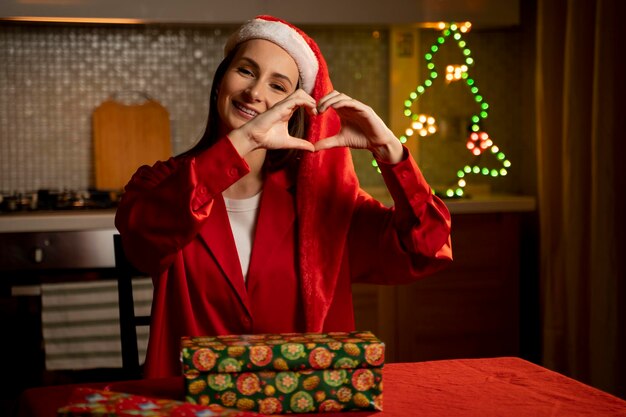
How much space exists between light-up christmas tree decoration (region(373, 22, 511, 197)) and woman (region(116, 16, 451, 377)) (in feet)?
4.90

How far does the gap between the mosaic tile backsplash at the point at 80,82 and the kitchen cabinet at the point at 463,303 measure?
85 centimetres

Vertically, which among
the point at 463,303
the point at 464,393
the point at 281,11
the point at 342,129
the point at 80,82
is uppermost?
the point at 281,11

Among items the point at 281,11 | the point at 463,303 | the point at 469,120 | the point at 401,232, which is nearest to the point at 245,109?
the point at 401,232

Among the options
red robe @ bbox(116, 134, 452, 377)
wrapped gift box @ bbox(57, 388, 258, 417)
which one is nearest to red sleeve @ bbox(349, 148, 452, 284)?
red robe @ bbox(116, 134, 452, 377)

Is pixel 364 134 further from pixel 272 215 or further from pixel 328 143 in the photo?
pixel 272 215

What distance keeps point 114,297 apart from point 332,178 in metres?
1.26

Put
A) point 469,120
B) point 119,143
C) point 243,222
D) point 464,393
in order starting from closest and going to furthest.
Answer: point 464,393
point 243,222
point 119,143
point 469,120

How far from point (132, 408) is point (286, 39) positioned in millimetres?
862

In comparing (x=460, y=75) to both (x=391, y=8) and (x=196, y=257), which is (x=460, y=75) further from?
(x=196, y=257)

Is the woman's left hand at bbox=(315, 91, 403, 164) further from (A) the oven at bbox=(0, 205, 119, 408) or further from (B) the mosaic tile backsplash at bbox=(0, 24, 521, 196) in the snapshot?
(B) the mosaic tile backsplash at bbox=(0, 24, 521, 196)

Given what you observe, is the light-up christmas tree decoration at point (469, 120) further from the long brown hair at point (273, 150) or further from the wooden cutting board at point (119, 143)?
the long brown hair at point (273, 150)

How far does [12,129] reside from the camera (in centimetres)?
293

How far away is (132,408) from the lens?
828 mm

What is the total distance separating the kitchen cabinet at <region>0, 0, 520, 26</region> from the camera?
104 inches
